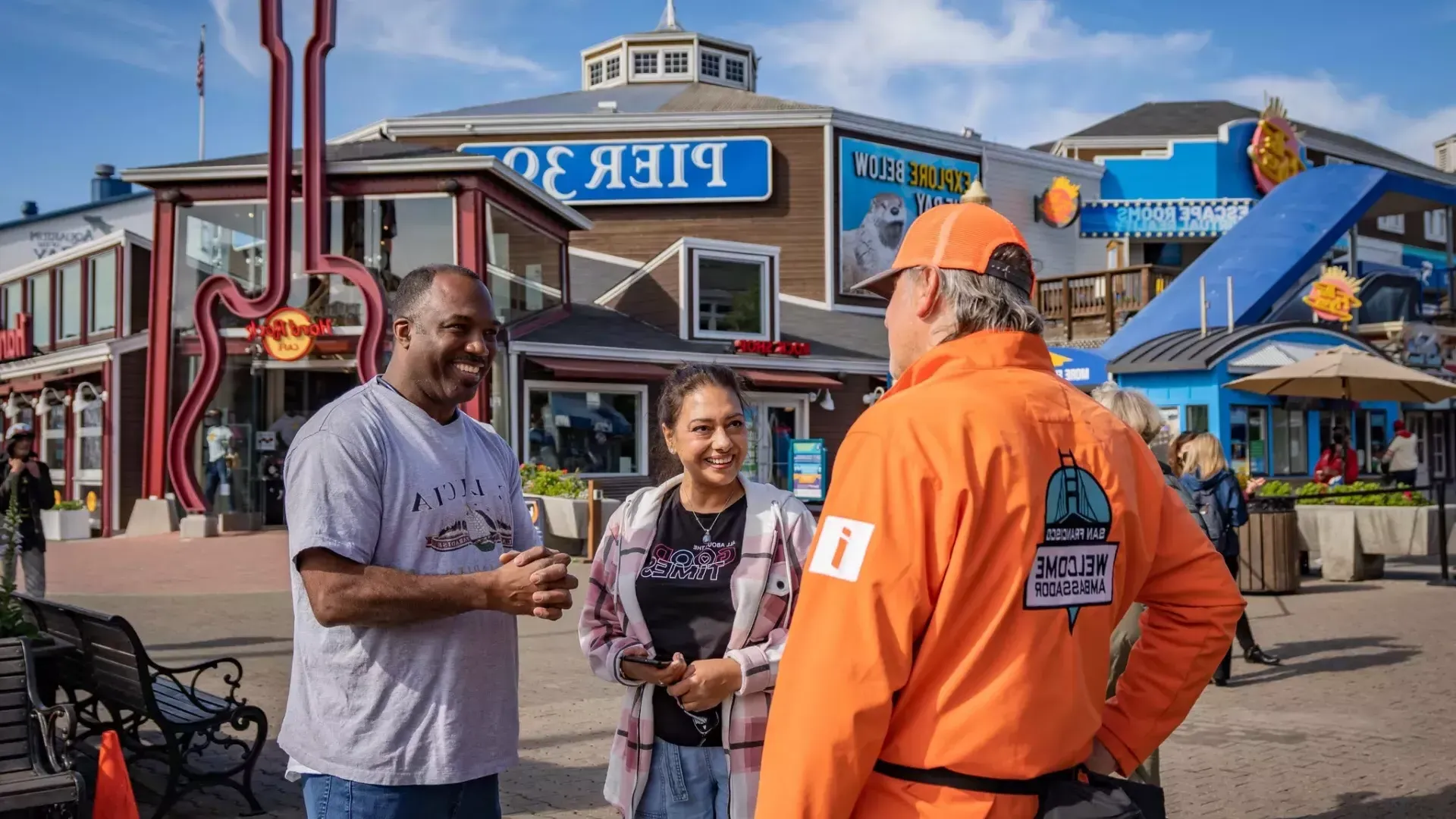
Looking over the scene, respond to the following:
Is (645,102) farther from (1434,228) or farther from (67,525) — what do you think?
(1434,228)

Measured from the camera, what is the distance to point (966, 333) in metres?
2.18

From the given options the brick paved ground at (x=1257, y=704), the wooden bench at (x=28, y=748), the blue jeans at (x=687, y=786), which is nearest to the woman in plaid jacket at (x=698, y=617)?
the blue jeans at (x=687, y=786)

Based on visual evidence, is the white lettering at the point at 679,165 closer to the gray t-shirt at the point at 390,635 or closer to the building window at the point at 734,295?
the building window at the point at 734,295

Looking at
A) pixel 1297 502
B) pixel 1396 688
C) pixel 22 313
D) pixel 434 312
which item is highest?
pixel 22 313

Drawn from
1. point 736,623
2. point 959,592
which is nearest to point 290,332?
point 736,623

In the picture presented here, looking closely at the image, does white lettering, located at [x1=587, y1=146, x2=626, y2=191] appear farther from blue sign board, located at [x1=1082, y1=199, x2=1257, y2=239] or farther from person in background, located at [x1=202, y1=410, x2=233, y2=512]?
blue sign board, located at [x1=1082, y1=199, x2=1257, y2=239]

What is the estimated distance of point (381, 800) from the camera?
2580mm

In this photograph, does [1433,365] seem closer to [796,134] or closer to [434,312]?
[796,134]

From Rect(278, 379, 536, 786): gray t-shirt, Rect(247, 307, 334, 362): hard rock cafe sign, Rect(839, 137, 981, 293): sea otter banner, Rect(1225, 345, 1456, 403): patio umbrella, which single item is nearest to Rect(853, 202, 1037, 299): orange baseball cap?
Rect(278, 379, 536, 786): gray t-shirt

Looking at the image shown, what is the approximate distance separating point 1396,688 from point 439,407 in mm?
7700

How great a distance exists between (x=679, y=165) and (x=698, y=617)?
85.2 ft

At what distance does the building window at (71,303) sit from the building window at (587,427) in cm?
991

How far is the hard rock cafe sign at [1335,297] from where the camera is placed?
2133 centimetres

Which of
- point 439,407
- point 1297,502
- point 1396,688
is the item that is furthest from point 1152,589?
point 1297,502
